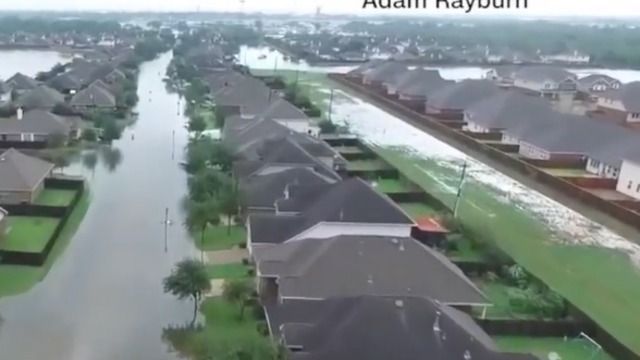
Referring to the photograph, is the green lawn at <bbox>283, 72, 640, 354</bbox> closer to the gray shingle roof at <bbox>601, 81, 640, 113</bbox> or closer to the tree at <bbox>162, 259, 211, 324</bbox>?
the tree at <bbox>162, 259, 211, 324</bbox>

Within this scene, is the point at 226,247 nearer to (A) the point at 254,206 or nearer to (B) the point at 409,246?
(A) the point at 254,206

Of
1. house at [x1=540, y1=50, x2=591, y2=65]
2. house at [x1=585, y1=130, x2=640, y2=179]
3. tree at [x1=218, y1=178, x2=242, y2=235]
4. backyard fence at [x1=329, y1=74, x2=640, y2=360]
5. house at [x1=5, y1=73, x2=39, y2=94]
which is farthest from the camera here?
house at [x1=540, y1=50, x2=591, y2=65]

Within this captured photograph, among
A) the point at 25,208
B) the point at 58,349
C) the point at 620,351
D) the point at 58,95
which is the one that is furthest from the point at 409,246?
the point at 58,95

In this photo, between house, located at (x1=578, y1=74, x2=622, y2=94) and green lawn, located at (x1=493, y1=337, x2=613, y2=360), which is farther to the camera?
house, located at (x1=578, y1=74, x2=622, y2=94)

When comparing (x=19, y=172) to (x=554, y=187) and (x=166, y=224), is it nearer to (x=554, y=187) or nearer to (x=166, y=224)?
(x=166, y=224)

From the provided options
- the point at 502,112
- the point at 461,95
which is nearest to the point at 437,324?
the point at 502,112

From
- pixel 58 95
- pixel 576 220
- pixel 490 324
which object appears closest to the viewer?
pixel 490 324

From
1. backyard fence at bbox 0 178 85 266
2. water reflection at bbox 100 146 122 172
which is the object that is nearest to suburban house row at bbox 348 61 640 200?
water reflection at bbox 100 146 122 172

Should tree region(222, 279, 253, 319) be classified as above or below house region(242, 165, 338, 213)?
below
